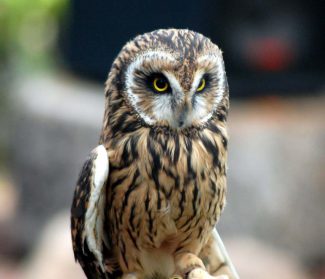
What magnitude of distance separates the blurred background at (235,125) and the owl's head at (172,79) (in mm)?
4208

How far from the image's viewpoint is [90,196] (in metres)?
4.16

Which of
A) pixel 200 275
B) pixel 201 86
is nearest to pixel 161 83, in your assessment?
pixel 201 86

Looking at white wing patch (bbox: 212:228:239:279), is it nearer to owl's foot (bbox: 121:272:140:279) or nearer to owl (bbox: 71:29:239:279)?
owl (bbox: 71:29:239:279)

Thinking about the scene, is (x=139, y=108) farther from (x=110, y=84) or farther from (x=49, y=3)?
(x=49, y=3)

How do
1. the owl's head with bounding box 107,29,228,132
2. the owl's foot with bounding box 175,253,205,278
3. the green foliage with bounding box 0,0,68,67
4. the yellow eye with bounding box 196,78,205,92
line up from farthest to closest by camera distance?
the green foliage with bounding box 0,0,68,67
the owl's foot with bounding box 175,253,205,278
the yellow eye with bounding box 196,78,205,92
the owl's head with bounding box 107,29,228,132

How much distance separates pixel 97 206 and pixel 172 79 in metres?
0.67

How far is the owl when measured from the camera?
3.93 m

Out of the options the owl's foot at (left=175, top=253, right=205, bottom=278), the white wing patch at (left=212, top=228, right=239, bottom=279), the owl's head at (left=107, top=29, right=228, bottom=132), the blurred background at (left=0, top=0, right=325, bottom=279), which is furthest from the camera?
the blurred background at (left=0, top=0, right=325, bottom=279)

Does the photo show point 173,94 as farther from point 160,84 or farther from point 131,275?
point 131,275

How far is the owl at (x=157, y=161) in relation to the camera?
3934 millimetres

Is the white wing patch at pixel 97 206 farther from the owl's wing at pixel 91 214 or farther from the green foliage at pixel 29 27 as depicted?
the green foliage at pixel 29 27

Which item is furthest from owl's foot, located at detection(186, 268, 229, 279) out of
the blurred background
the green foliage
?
the green foliage

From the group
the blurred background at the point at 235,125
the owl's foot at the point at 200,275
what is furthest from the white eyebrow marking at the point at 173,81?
the blurred background at the point at 235,125

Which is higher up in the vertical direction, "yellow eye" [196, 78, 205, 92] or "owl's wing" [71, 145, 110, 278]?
"yellow eye" [196, 78, 205, 92]
